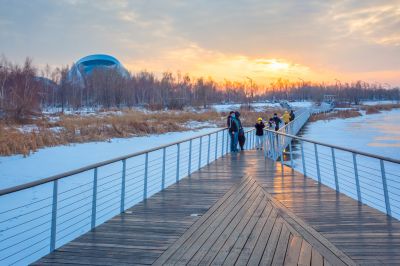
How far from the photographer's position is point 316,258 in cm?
382

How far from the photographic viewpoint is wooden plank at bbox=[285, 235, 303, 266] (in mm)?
3763

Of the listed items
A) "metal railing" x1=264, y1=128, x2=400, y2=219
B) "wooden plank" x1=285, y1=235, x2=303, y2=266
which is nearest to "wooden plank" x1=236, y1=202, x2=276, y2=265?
"wooden plank" x1=285, y1=235, x2=303, y2=266

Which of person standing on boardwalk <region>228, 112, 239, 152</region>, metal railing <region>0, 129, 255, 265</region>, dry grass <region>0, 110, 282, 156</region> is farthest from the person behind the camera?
dry grass <region>0, 110, 282, 156</region>

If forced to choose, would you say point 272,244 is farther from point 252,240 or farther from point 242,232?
point 242,232

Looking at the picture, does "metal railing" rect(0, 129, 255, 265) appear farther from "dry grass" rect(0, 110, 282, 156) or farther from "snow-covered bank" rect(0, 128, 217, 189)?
"dry grass" rect(0, 110, 282, 156)

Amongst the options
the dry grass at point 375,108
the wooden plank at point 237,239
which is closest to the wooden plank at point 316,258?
the wooden plank at point 237,239

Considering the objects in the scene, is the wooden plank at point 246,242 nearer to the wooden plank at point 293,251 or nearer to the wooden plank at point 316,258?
the wooden plank at point 293,251

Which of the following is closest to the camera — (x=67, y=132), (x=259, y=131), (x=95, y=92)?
(x=259, y=131)

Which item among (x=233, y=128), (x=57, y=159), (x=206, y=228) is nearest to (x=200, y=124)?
(x=57, y=159)

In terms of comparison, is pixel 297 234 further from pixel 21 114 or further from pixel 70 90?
pixel 70 90

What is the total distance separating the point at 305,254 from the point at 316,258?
14cm

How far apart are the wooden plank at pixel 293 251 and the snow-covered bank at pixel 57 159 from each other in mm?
9683

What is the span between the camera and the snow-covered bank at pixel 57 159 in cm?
1256

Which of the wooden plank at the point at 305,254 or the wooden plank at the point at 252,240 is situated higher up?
the wooden plank at the point at 305,254
